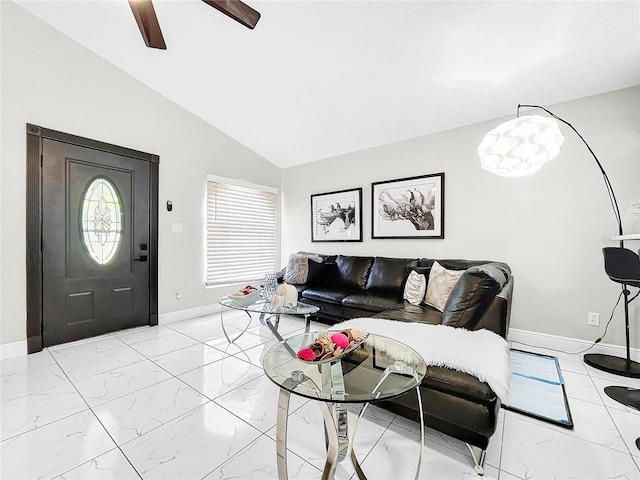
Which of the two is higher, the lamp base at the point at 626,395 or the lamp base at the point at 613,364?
the lamp base at the point at 613,364

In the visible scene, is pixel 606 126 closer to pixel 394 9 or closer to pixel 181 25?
pixel 394 9

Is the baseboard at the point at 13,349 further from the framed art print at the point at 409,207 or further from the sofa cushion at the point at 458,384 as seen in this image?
the framed art print at the point at 409,207

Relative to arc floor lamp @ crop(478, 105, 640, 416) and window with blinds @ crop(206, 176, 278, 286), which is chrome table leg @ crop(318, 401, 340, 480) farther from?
window with blinds @ crop(206, 176, 278, 286)

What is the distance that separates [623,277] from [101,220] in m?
5.04

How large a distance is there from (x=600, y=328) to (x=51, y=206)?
218 inches

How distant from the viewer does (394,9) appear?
82.7 inches

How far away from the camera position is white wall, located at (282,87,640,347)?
8.41 ft

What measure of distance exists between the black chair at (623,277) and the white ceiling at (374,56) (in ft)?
5.16

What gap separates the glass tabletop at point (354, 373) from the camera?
3.62 feet

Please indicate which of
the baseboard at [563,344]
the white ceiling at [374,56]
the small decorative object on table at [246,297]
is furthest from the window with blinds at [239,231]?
the baseboard at [563,344]

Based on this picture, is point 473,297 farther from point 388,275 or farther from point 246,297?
point 246,297

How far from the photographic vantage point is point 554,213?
2814mm

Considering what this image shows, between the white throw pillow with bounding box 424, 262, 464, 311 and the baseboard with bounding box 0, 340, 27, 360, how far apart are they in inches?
157

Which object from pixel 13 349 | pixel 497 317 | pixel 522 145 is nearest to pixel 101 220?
pixel 13 349
